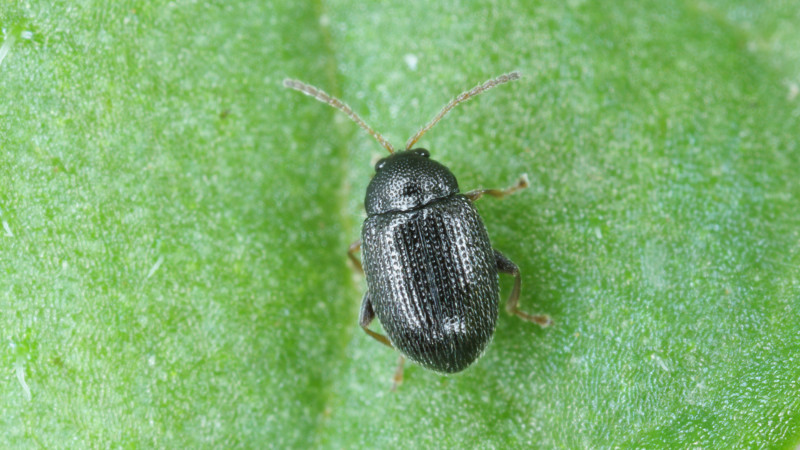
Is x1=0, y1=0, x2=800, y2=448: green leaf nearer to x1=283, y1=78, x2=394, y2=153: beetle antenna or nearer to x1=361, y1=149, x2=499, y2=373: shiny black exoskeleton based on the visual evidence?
x1=283, y1=78, x2=394, y2=153: beetle antenna

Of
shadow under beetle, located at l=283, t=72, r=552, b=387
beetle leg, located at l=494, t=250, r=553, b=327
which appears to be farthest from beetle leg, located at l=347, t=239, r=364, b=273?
beetle leg, located at l=494, t=250, r=553, b=327

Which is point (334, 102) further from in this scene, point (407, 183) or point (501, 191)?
point (501, 191)

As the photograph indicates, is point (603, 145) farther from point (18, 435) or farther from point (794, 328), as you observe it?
point (18, 435)

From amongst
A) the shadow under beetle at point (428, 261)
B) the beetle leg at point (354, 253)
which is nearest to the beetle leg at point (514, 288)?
the shadow under beetle at point (428, 261)

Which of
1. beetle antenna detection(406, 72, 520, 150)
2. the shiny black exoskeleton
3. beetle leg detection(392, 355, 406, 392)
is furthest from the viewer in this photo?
beetle antenna detection(406, 72, 520, 150)

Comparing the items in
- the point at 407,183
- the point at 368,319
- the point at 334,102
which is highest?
the point at 334,102

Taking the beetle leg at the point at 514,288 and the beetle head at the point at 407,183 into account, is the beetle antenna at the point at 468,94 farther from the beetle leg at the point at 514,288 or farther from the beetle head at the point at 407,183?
the beetle leg at the point at 514,288

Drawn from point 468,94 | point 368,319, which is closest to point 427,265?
point 368,319
